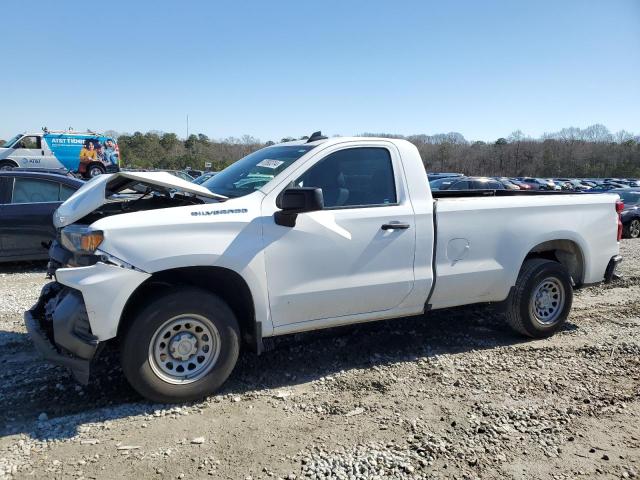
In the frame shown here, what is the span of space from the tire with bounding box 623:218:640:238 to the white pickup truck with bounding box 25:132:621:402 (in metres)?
12.8

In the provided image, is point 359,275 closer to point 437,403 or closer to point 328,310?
point 328,310

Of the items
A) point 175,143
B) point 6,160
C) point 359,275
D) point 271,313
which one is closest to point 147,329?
point 271,313

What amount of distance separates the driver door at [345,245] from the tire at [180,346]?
0.43 metres

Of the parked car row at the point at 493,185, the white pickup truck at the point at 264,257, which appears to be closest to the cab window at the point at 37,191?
the white pickup truck at the point at 264,257

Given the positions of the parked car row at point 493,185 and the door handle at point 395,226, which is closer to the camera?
the door handle at point 395,226

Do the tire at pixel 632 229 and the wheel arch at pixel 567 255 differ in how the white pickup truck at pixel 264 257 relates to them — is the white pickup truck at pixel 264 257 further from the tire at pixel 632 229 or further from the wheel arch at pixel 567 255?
the tire at pixel 632 229

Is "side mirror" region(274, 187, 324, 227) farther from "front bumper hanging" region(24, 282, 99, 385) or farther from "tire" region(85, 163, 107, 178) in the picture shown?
"tire" region(85, 163, 107, 178)

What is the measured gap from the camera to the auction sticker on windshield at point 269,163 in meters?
4.09

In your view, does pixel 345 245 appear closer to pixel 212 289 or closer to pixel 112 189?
pixel 212 289

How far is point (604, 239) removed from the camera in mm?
5305

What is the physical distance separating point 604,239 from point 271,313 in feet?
12.5

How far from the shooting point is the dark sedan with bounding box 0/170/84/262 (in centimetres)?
763

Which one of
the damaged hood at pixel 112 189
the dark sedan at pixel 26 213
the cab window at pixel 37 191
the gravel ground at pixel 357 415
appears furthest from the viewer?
the cab window at pixel 37 191

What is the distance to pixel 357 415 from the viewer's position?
3.48 m
